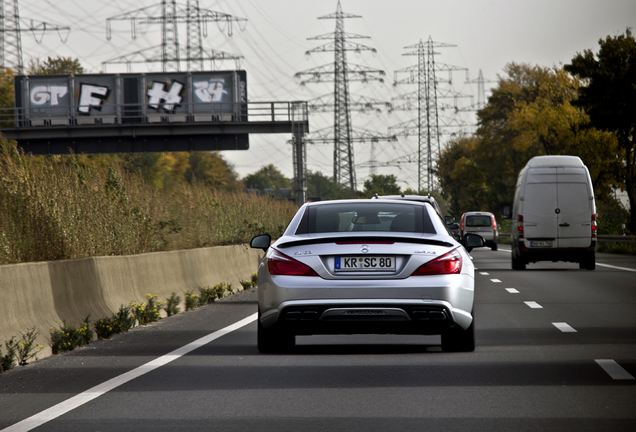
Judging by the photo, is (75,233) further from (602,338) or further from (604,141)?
(604,141)

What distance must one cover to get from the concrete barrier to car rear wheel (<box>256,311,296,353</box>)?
6.50ft

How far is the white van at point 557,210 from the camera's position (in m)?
24.2

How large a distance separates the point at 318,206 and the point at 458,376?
2.41 meters

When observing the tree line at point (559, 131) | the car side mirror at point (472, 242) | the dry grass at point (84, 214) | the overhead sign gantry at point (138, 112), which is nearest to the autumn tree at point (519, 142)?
the tree line at point (559, 131)

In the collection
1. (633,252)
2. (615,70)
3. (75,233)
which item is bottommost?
(633,252)

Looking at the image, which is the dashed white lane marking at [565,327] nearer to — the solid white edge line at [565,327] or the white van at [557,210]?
the solid white edge line at [565,327]

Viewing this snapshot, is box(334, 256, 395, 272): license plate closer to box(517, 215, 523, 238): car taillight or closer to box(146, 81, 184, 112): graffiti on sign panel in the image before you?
box(517, 215, 523, 238): car taillight

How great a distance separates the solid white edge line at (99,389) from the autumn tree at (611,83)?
32.3 m

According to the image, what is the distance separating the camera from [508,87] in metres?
77.2

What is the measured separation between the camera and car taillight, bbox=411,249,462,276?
8828mm

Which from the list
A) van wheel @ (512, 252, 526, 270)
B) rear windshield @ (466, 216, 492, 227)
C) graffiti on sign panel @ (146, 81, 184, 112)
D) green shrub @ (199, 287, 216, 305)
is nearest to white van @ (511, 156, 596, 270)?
van wheel @ (512, 252, 526, 270)

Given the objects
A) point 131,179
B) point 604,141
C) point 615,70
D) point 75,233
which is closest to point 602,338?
point 75,233

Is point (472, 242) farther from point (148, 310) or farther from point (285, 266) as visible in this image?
point (148, 310)

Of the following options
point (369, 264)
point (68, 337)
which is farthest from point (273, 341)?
point (68, 337)
